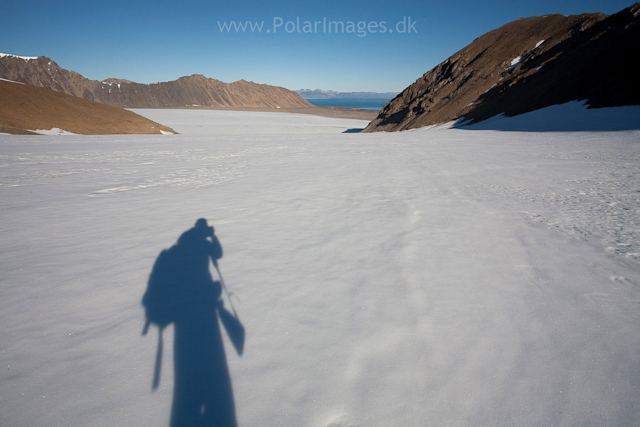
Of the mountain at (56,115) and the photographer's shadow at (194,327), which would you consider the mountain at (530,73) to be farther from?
the mountain at (56,115)

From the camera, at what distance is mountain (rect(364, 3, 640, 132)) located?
839 inches

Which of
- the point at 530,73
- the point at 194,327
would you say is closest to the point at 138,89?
the point at 530,73

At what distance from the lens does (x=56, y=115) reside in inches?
1000

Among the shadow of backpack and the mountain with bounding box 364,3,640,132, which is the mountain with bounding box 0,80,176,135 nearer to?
the shadow of backpack

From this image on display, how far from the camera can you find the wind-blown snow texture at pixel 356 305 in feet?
5.79

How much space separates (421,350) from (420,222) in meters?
2.59

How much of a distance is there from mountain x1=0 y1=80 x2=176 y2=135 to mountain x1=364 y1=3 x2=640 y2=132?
32308mm

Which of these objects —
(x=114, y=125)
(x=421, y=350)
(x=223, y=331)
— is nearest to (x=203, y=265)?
(x=223, y=331)

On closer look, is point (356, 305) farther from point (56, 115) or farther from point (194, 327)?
point (56, 115)

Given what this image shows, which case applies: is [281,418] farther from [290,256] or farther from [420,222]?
[420,222]

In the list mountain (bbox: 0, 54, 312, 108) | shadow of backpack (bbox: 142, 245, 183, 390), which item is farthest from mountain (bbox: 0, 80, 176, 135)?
mountain (bbox: 0, 54, 312, 108)

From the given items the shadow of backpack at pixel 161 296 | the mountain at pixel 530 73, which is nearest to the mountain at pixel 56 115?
the shadow of backpack at pixel 161 296

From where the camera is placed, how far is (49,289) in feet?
9.25

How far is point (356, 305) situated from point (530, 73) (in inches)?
1489
